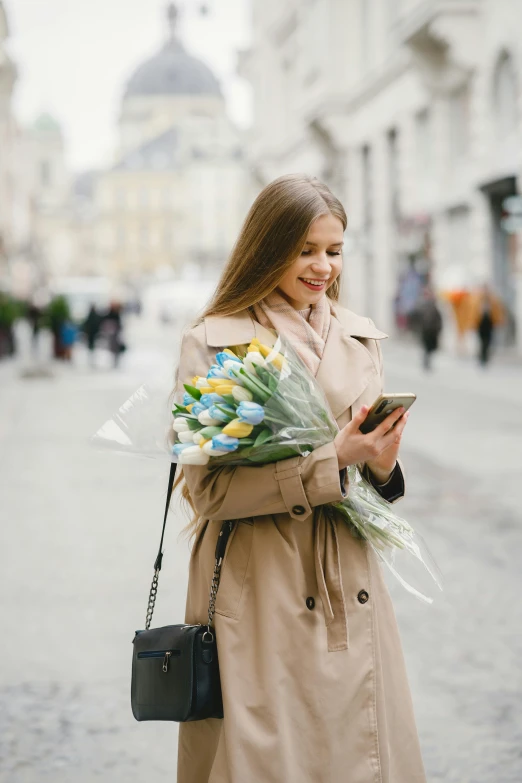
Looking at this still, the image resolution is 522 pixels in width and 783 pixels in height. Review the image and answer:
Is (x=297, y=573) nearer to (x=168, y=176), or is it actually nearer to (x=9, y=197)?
(x=9, y=197)

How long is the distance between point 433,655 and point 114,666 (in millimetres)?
1370

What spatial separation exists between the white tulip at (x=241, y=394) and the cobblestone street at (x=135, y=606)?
40cm

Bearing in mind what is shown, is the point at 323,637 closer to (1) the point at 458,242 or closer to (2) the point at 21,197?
(1) the point at 458,242

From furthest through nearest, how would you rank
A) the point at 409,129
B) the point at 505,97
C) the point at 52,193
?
the point at 52,193 < the point at 409,129 < the point at 505,97

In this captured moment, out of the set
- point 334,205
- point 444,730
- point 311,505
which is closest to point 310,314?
point 334,205

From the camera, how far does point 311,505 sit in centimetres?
263

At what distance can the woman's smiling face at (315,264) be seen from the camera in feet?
9.07

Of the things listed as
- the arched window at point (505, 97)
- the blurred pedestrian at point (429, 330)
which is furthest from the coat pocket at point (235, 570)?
the arched window at point (505, 97)

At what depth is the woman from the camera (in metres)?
2.65

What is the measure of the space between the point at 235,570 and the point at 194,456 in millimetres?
309

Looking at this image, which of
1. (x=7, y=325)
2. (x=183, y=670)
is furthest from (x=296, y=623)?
(x=7, y=325)

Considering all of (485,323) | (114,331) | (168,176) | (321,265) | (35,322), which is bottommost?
(35,322)

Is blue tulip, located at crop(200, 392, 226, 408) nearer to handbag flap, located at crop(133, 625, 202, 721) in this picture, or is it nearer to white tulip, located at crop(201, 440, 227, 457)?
white tulip, located at crop(201, 440, 227, 457)

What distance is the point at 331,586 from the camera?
8.95ft
